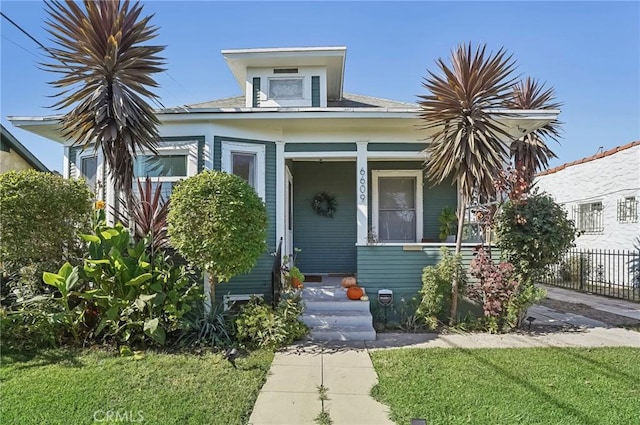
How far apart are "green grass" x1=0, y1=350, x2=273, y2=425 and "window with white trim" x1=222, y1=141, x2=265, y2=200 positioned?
126 inches

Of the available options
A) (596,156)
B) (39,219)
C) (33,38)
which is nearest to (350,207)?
(39,219)

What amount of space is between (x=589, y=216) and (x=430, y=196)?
7.88 metres

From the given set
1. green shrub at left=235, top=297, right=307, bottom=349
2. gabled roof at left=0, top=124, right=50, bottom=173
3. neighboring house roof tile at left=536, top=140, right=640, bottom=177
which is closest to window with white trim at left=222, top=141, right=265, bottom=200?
green shrub at left=235, top=297, right=307, bottom=349

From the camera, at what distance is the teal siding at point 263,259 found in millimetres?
6762

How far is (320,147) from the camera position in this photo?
721 cm

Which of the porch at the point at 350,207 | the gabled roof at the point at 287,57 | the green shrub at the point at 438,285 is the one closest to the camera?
the green shrub at the point at 438,285

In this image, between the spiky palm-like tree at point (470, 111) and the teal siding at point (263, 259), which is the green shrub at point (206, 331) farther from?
the spiky palm-like tree at point (470, 111)

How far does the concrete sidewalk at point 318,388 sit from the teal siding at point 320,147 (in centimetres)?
361

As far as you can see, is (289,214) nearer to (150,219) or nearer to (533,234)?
(150,219)

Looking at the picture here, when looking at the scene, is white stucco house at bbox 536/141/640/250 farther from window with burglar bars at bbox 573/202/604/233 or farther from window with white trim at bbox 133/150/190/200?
window with white trim at bbox 133/150/190/200

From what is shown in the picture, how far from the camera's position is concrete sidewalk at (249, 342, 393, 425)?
342 cm

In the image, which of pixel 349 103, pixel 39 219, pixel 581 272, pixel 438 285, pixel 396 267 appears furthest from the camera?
pixel 581 272

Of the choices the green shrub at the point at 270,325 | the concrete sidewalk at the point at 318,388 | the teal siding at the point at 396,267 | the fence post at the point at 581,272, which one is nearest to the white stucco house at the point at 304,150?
the teal siding at the point at 396,267

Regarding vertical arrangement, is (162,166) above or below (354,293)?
above
